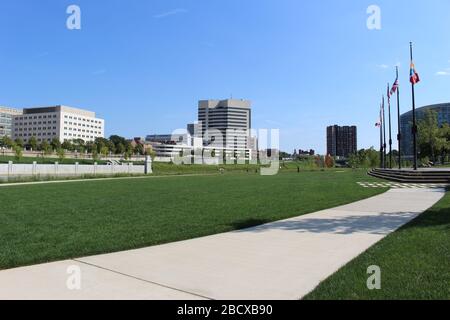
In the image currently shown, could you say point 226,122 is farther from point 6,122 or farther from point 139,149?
point 6,122

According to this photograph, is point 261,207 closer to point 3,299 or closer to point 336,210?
point 336,210

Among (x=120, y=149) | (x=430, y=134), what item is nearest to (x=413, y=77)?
(x=430, y=134)

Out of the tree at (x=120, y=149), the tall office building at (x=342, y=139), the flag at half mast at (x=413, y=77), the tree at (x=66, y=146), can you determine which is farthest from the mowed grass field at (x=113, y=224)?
the tall office building at (x=342, y=139)

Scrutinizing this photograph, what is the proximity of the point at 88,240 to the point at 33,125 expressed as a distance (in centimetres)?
18208

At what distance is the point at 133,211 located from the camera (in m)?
12.5

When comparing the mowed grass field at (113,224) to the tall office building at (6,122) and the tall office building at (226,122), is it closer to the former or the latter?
the tall office building at (226,122)

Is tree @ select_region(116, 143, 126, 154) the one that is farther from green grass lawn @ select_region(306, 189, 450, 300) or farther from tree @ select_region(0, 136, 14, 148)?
green grass lawn @ select_region(306, 189, 450, 300)

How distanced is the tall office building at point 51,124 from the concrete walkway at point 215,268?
170795 mm

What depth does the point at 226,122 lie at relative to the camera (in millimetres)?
145250

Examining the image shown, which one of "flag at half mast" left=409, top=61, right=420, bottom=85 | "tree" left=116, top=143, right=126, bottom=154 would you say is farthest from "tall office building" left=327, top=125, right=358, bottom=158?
"flag at half mast" left=409, top=61, right=420, bottom=85

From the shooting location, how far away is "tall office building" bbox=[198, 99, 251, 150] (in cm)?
13838

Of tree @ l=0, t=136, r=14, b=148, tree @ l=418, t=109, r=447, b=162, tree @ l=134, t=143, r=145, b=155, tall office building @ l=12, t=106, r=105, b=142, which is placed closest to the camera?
tree @ l=418, t=109, r=447, b=162

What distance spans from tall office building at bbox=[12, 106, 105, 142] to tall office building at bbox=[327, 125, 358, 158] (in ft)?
370

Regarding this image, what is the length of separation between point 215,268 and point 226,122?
140133 mm
